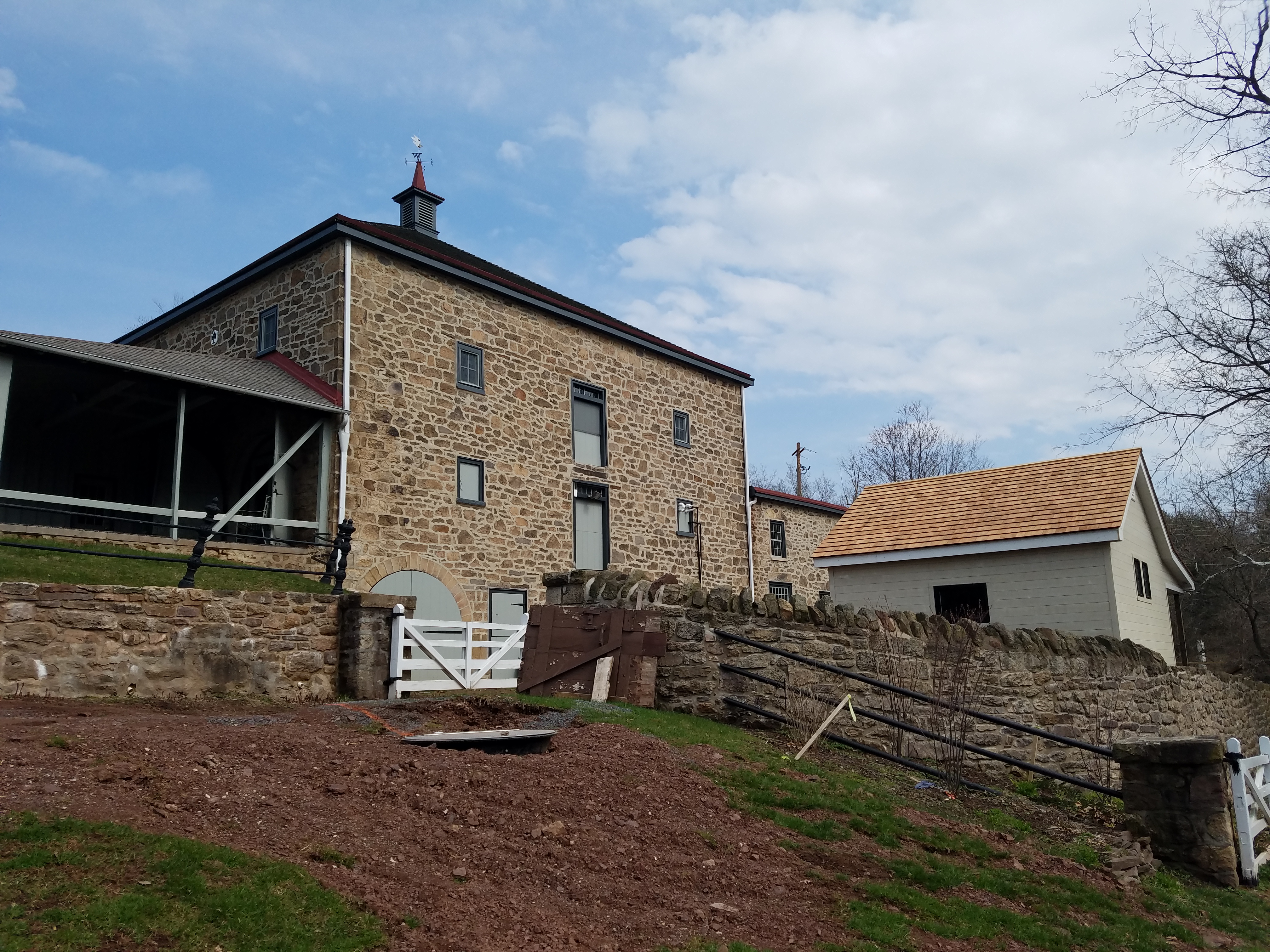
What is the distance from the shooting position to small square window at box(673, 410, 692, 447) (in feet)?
75.7

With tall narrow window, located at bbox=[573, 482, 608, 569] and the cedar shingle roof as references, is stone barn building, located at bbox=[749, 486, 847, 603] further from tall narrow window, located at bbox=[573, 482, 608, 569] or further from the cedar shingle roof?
tall narrow window, located at bbox=[573, 482, 608, 569]

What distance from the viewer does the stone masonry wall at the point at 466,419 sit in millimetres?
16297

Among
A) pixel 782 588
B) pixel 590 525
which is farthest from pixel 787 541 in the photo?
pixel 590 525

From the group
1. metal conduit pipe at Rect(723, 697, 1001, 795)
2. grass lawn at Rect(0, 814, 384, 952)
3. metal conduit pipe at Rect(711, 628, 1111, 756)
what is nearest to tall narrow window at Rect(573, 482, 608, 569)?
metal conduit pipe at Rect(711, 628, 1111, 756)

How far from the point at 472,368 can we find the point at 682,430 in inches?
258

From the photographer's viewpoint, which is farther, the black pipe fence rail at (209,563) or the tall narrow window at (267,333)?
the tall narrow window at (267,333)

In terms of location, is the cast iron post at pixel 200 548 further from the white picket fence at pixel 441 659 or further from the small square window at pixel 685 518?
the small square window at pixel 685 518

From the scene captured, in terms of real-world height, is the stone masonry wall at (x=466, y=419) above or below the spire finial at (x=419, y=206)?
below

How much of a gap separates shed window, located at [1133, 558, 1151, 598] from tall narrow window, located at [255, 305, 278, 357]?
16.6 metres

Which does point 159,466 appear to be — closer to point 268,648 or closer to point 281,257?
point 281,257

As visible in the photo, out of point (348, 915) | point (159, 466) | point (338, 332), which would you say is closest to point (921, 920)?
point (348, 915)

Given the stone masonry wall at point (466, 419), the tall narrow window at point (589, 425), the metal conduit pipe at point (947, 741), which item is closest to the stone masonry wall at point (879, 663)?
the metal conduit pipe at point (947, 741)

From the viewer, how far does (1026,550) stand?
17.4 meters

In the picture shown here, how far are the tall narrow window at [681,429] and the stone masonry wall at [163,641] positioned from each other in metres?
13.0
